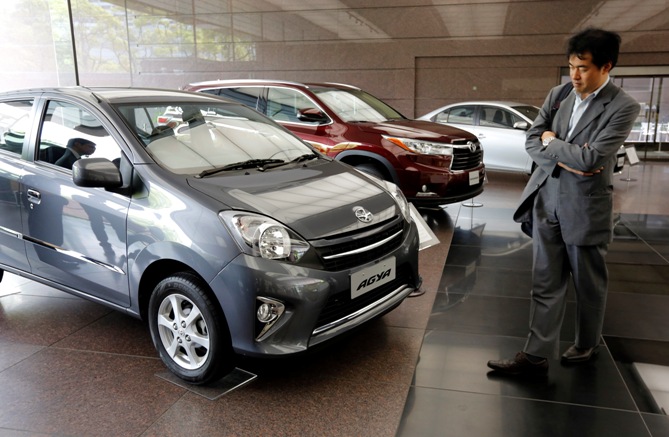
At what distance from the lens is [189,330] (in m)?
2.89

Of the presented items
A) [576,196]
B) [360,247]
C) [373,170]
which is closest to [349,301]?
[360,247]

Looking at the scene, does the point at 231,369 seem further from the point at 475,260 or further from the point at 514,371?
the point at 475,260

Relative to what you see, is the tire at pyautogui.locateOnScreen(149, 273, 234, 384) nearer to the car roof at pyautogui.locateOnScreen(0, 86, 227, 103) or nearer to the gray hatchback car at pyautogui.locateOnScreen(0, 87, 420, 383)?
the gray hatchback car at pyautogui.locateOnScreen(0, 87, 420, 383)

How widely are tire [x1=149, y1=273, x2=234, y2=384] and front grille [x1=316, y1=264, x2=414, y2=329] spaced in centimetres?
51

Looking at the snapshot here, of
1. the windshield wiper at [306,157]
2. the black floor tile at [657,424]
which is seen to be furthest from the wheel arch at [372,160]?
the black floor tile at [657,424]

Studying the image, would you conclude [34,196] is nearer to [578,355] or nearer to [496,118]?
[578,355]

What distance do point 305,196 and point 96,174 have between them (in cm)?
113

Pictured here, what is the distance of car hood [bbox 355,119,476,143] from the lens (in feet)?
20.7

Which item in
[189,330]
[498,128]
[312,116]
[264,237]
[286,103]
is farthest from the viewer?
[498,128]

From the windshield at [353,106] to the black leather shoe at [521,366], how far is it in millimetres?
4180

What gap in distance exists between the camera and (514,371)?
305cm

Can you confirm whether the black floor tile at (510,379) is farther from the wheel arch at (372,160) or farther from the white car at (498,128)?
the white car at (498,128)

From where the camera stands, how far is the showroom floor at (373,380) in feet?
8.62

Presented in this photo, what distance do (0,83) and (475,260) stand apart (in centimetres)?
1336
